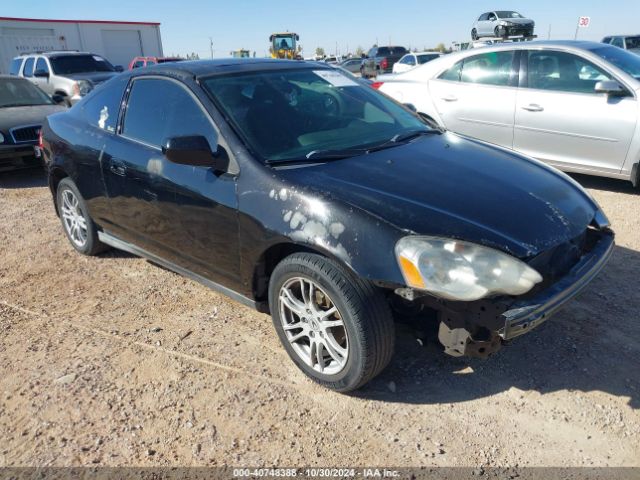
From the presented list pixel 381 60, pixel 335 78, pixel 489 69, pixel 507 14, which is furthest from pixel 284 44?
pixel 335 78

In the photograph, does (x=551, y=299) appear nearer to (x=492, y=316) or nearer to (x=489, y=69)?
(x=492, y=316)

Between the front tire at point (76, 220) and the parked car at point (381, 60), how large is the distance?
22.5m

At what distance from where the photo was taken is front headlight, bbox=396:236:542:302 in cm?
225

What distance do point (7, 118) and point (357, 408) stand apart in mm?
7441

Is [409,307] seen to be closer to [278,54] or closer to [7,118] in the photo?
[7,118]

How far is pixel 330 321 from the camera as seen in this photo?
264 cm

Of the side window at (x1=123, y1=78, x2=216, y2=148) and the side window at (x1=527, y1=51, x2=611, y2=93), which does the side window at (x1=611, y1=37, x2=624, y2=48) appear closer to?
the side window at (x1=527, y1=51, x2=611, y2=93)

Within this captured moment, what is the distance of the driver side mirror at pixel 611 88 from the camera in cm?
538

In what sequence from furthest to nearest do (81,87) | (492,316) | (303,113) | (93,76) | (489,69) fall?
(93,76) → (81,87) → (489,69) → (303,113) → (492,316)

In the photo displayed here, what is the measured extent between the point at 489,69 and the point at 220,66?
416cm

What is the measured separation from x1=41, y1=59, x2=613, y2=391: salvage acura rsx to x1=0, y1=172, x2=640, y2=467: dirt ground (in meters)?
0.29

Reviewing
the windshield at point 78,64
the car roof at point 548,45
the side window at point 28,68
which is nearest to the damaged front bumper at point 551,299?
the car roof at point 548,45

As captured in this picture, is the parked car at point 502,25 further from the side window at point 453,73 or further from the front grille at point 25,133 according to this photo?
the front grille at point 25,133

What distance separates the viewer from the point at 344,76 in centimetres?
399
